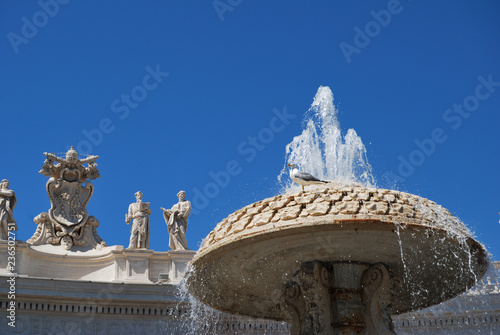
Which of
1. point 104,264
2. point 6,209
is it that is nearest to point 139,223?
point 104,264

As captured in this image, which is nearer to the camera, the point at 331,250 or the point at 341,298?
the point at 331,250

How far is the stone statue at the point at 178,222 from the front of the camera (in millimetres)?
20250

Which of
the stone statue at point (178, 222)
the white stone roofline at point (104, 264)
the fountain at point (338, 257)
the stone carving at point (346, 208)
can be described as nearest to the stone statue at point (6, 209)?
the white stone roofline at point (104, 264)

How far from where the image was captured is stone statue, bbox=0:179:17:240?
760 inches

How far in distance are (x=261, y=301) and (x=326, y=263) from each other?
1.42 meters

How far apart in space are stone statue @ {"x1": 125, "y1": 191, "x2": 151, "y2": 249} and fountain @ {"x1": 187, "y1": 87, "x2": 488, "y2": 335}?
10.1 meters

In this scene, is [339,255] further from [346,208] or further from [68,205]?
[68,205]

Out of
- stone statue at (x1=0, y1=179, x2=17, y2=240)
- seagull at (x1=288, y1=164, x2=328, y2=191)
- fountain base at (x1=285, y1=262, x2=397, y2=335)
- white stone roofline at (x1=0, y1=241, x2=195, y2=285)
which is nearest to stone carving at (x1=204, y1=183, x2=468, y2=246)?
seagull at (x1=288, y1=164, x2=328, y2=191)

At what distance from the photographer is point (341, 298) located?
902cm

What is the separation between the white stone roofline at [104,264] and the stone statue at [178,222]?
0.43 meters

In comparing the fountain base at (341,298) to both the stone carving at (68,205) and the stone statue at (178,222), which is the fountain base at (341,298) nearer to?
the stone statue at (178,222)

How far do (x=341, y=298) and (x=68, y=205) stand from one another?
1315 centimetres

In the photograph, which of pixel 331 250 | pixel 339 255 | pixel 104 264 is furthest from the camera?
pixel 104 264

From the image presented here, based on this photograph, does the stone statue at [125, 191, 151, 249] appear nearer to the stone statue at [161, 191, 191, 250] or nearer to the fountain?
the stone statue at [161, 191, 191, 250]
